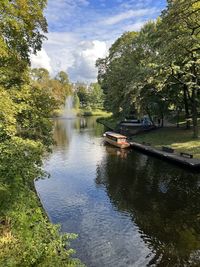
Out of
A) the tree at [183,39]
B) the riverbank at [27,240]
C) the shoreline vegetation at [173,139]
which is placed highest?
the tree at [183,39]

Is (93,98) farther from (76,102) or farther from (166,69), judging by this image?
(166,69)

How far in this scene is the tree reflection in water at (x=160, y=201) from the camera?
15.6 metres

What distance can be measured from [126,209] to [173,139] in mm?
23280

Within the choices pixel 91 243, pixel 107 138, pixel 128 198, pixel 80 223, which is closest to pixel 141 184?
pixel 128 198

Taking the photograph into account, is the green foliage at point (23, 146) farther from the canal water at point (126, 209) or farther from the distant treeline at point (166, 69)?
the distant treeline at point (166, 69)

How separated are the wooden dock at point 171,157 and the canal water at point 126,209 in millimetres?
743

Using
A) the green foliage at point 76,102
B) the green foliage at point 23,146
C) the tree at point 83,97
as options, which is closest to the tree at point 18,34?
the green foliage at point 23,146

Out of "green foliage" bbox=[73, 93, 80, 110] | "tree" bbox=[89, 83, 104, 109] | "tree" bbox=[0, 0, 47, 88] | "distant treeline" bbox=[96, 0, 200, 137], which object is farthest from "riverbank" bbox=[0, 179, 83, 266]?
"green foliage" bbox=[73, 93, 80, 110]

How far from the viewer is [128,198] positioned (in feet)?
78.5

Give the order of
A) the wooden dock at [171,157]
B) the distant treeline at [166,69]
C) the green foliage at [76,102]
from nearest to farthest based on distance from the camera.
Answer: the distant treeline at [166,69] → the wooden dock at [171,157] → the green foliage at [76,102]

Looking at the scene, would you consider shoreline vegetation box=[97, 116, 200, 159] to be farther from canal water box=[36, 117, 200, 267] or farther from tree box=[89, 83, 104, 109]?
tree box=[89, 83, 104, 109]

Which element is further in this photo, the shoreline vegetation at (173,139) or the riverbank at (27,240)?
the shoreline vegetation at (173,139)

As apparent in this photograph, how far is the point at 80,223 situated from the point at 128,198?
576cm

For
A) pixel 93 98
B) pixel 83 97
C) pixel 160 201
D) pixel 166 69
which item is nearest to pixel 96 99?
pixel 93 98
